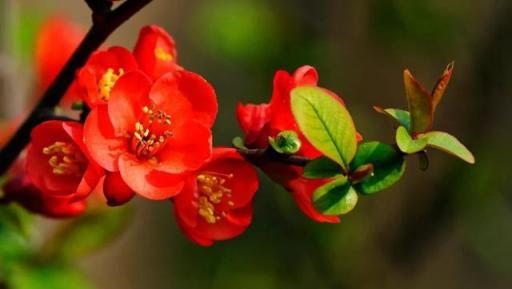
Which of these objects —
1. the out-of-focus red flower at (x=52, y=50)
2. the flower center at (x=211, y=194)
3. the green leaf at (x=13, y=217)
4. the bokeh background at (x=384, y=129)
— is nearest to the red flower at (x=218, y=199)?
the flower center at (x=211, y=194)

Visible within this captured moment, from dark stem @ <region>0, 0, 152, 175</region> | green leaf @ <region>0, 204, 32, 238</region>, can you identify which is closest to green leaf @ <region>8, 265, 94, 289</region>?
green leaf @ <region>0, 204, 32, 238</region>

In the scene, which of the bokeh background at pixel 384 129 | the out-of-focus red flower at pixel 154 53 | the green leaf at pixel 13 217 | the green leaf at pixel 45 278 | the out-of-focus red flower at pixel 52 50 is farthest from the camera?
the bokeh background at pixel 384 129

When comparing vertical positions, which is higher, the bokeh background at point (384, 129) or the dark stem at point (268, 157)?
the dark stem at point (268, 157)

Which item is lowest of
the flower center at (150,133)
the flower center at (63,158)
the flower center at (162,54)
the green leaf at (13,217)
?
the green leaf at (13,217)

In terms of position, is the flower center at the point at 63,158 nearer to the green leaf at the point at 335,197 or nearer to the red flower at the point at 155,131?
the red flower at the point at 155,131

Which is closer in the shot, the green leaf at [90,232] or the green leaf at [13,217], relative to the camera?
the green leaf at [13,217]

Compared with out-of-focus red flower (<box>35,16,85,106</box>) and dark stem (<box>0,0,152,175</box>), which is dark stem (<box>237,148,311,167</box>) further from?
out-of-focus red flower (<box>35,16,85,106</box>)

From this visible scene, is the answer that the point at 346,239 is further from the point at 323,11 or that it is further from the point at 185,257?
the point at 323,11

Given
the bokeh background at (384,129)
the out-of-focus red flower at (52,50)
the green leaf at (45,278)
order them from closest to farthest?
the green leaf at (45,278) < the out-of-focus red flower at (52,50) < the bokeh background at (384,129)
